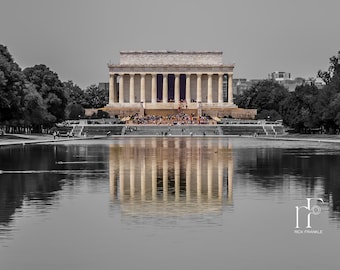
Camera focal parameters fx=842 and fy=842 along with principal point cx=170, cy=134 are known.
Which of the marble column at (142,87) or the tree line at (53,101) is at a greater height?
→ the marble column at (142,87)

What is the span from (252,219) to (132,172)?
1661 centimetres

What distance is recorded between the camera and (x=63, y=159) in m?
49.4

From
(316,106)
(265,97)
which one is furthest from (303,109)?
(265,97)

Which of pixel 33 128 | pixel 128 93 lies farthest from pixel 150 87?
pixel 33 128

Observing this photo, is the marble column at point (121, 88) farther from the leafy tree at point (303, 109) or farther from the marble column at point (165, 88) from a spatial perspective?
the leafy tree at point (303, 109)

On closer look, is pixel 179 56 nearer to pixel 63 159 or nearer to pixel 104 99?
pixel 104 99

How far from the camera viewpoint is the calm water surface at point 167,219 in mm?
16125

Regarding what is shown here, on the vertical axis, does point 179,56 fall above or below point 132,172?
above

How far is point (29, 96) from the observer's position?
3728 inches

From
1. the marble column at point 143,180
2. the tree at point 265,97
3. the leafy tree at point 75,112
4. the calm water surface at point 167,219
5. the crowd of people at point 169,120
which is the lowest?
the calm water surface at point 167,219

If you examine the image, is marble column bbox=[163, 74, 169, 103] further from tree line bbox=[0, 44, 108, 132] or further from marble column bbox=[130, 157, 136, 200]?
marble column bbox=[130, 157, 136, 200]

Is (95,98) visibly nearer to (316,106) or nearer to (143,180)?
(316,106)
